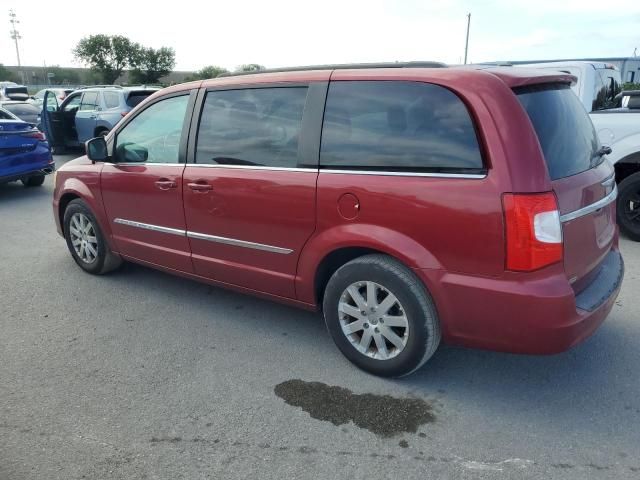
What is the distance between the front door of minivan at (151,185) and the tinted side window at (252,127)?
25 cm

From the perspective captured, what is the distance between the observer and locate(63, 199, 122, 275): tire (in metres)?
4.95

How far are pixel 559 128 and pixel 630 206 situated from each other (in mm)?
3771

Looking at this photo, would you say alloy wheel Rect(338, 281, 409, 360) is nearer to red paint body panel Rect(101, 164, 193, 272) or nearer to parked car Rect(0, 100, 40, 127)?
red paint body panel Rect(101, 164, 193, 272)

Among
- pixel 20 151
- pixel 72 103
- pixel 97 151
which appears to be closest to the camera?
pixel 97 151

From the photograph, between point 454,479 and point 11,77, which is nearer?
point 454,479

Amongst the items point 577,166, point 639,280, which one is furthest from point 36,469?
point 639,280

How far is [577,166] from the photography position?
301 cm

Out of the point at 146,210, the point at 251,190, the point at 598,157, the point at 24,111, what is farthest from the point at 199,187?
the point at 24,111

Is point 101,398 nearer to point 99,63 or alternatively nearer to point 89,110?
point 89,110

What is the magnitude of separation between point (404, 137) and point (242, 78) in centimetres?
143

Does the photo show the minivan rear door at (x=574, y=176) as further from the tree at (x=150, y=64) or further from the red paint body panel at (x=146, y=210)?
the tree at (x=150, y=64)

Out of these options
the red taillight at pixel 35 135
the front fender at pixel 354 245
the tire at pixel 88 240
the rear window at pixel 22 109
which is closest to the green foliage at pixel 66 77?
the rear window at pixel 22 109

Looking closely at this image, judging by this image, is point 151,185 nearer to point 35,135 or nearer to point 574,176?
point 574,176

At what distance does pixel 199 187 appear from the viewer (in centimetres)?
384
